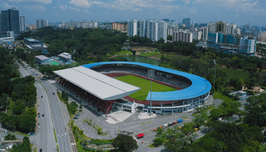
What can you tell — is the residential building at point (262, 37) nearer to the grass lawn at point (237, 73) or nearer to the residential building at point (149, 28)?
the residential building at point (149, 28)

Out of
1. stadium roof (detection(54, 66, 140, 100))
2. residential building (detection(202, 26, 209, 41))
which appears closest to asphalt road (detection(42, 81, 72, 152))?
stadium roof (detection(54, 66, 140, 100))

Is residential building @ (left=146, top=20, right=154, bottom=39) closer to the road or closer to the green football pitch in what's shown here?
the green football pitch

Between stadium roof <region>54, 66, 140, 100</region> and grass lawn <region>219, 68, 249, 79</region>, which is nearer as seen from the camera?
stadium roof <region>54, 66, 140, 100</region>

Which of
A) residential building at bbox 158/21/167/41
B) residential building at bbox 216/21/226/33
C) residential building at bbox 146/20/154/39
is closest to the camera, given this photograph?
residential building at bbox 216/21/226/33

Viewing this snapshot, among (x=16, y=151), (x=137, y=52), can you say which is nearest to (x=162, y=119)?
(x=16, y=151)

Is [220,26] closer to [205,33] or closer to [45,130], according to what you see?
[205,33]

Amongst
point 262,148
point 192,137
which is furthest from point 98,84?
point 262,148

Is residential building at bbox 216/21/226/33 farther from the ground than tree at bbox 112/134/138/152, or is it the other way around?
residential building at bbox 216/21/226/33
